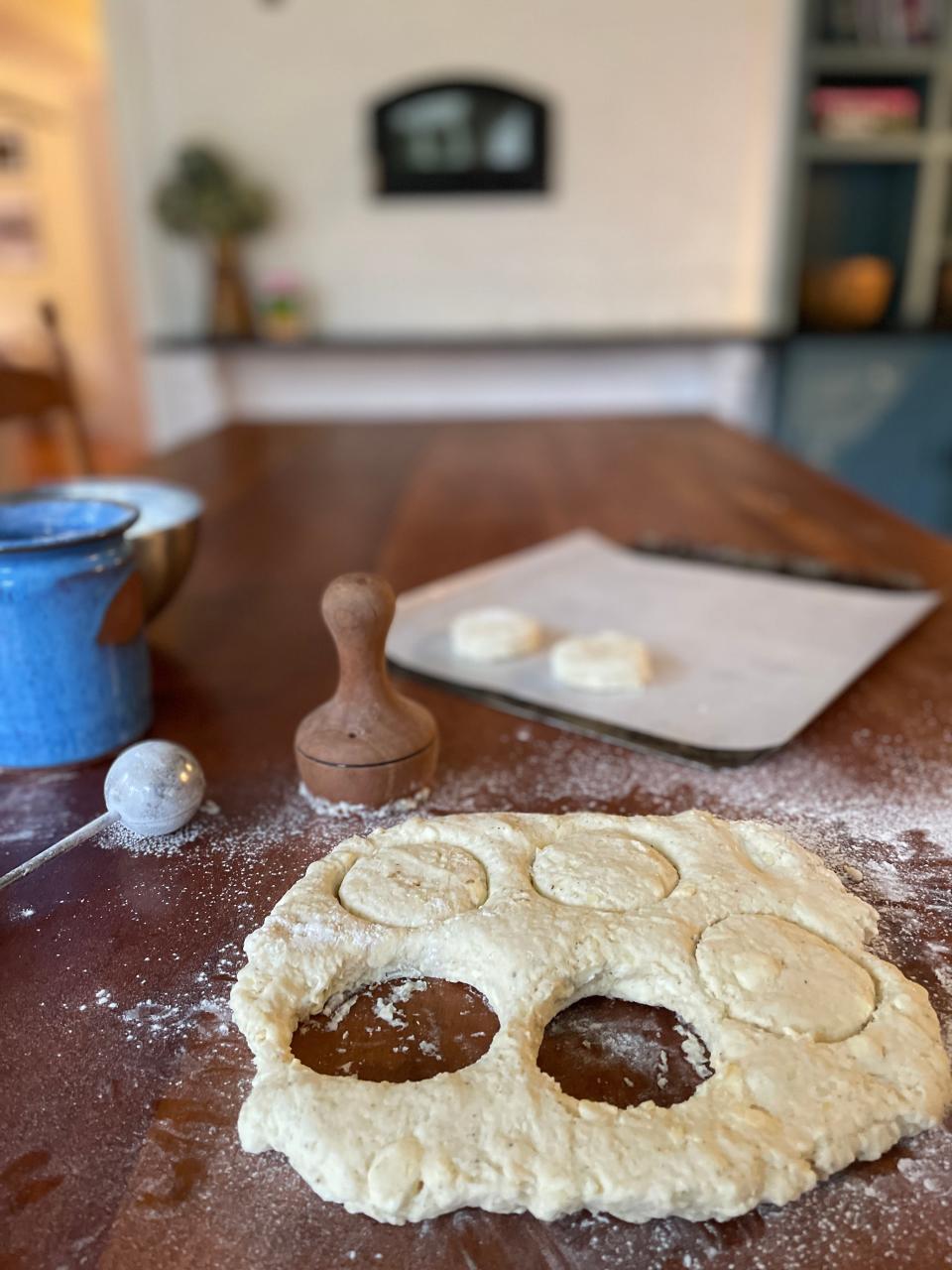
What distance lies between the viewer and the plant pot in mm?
3559

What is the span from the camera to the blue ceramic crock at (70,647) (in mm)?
649

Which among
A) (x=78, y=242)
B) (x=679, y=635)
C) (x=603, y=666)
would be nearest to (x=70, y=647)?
A: (x=603, y=666)

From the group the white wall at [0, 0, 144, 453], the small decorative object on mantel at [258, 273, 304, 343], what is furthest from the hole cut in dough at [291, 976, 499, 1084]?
the white wall at [0, 0, 144, 453]

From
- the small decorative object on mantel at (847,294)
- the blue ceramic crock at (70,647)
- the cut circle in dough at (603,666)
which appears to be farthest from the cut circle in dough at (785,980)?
the small decorative object on mantel at (847,294)

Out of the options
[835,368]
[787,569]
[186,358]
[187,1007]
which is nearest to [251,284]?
[186,358]

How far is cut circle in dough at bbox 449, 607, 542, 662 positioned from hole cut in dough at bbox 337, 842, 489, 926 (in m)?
0.34

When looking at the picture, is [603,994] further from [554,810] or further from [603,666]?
[603,666]

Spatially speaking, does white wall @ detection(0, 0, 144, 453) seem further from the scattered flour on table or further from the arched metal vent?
the scattered flour on table

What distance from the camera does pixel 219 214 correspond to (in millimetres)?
3453

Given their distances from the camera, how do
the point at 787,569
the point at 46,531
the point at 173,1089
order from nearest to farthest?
1. the point at 173,1089
2. the point at 46,531
3. the point at 787,569

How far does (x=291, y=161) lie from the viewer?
362 centimetres

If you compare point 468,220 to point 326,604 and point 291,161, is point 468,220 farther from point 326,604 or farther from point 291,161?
point 326,604

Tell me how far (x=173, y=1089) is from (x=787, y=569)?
95 centimetres

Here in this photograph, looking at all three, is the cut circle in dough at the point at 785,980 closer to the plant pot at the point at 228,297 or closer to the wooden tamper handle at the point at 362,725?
the wooden tamper handle at the point at 362,725
